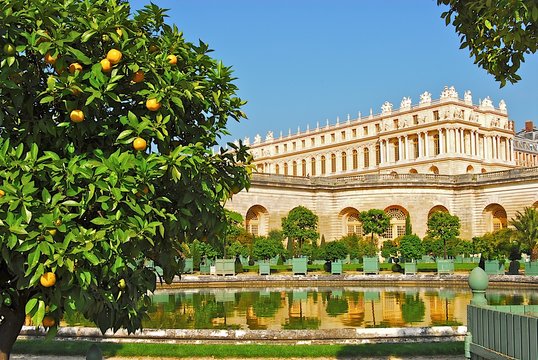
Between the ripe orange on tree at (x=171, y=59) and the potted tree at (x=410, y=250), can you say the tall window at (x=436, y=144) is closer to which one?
the potted tree at (x=410, y=250)

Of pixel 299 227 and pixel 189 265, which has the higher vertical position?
pixel 299 227

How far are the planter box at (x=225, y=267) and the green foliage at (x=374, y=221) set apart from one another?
17.9m

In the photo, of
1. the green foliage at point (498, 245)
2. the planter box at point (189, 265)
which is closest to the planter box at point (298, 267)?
the planter box at point (189, 265)

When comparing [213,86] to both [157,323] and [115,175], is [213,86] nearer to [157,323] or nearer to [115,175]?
[115,175]

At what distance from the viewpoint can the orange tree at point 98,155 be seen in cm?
446

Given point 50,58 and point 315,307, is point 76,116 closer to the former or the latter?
point 50,58

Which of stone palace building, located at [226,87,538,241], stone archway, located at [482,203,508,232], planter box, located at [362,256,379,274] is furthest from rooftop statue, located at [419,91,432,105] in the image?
planter box, located at [362,256,379,274]

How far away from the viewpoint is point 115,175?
4641mm

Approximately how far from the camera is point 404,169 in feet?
253

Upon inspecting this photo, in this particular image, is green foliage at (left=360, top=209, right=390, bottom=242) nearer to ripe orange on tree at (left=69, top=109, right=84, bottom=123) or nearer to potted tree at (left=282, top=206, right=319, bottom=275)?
potted tree at (left=282, top=206, right=319, bottom=275)

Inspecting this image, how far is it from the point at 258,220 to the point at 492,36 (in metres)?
45.8

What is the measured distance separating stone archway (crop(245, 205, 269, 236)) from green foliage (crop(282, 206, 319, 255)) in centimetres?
Result: 315

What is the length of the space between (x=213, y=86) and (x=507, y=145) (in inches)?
3191

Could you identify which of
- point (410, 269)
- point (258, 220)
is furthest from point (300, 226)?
point (410, 269)
